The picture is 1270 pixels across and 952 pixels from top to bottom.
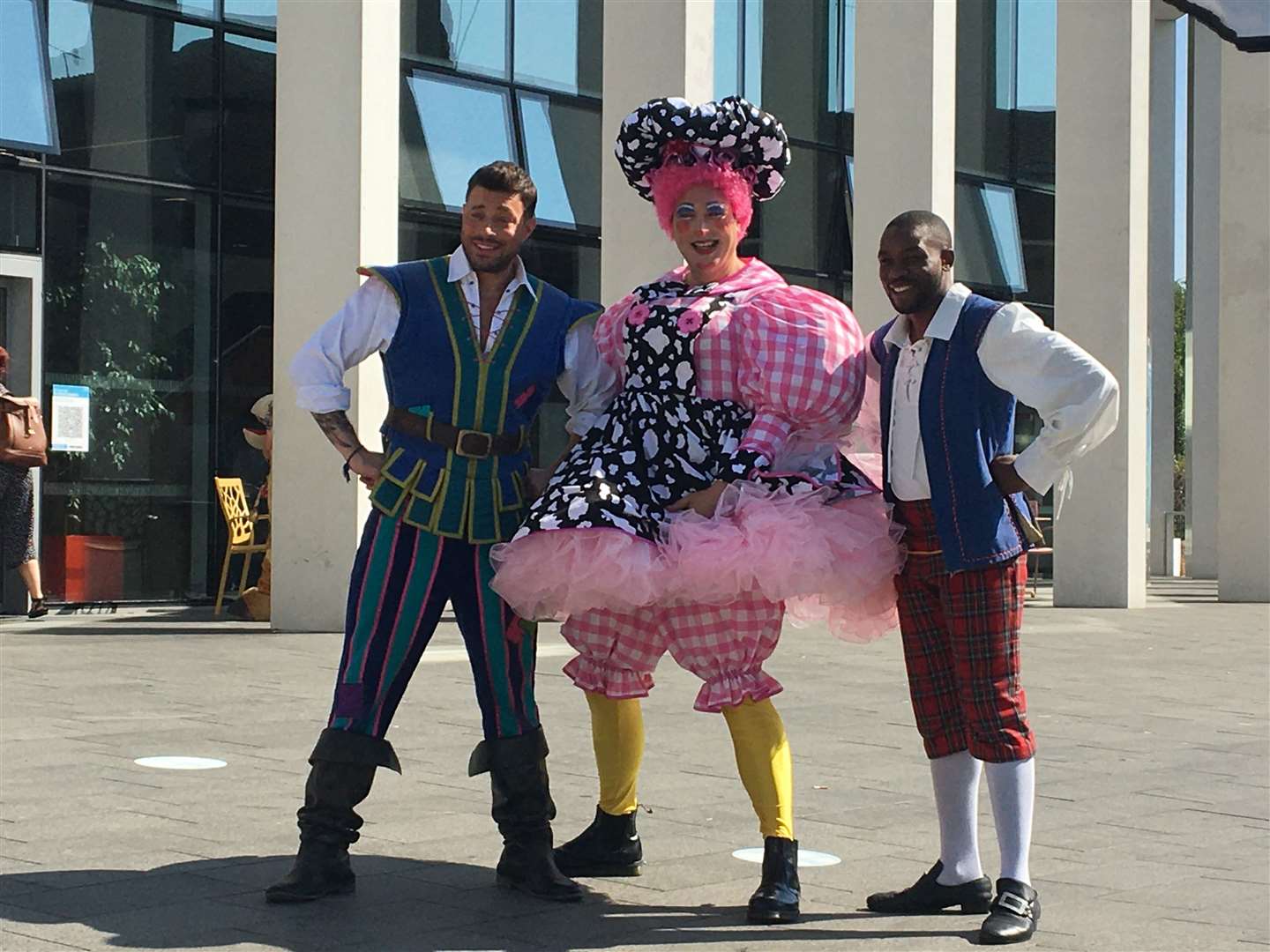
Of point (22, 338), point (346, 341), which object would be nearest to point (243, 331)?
point (22, 338)

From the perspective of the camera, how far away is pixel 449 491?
518 centimetres

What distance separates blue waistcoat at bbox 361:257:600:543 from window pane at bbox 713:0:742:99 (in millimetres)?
14944

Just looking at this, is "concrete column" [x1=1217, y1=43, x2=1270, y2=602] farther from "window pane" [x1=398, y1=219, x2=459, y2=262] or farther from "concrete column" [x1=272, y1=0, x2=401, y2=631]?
"concrete column" [x1=272, y1=0, x2=401, y2=631]

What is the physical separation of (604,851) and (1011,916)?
1265mm

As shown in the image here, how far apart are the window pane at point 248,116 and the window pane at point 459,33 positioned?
4.78ft

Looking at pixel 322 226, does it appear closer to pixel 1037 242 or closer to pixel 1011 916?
pixel 1011 916

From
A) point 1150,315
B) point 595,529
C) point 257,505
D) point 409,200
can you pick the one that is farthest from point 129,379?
point 1150,315

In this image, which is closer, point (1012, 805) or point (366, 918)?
point (366, 918)

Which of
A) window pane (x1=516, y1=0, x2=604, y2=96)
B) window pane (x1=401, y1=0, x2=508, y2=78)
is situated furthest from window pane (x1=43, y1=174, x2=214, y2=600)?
window pane (x1=516, y1=0, x2=604, y2=96)

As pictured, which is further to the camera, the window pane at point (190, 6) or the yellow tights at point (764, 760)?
the window pane at point (190, 6)

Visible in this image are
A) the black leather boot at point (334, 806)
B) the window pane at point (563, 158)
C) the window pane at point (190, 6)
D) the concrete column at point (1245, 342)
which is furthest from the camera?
the concrete column at point (1245, 342)

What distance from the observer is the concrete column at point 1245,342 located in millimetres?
18234

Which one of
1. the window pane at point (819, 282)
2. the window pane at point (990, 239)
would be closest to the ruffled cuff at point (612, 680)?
the window pane at point (819, 282)

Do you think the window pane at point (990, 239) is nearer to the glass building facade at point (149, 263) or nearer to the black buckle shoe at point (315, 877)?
the glass building facade at point (149, 263)
